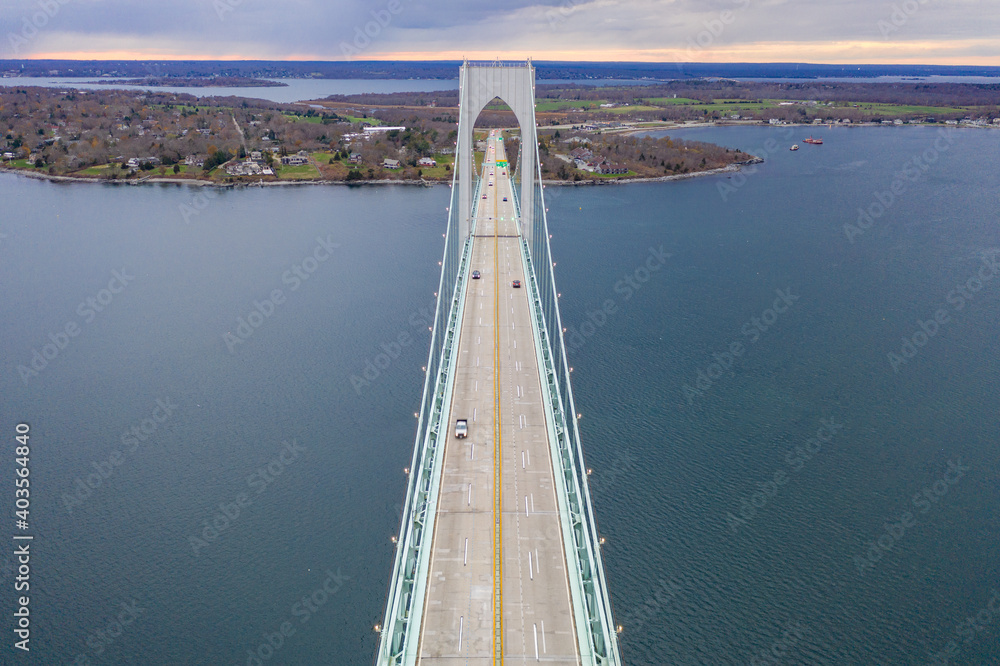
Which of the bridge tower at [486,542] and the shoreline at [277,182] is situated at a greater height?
the shoreline at [277,182]

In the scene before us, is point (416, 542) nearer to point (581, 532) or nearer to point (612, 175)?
point (581, 532)

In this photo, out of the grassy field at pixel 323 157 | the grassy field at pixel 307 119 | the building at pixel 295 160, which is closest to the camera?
the building at pixel 295 160

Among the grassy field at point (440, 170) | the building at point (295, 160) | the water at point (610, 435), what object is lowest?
the water at point (610, 435)

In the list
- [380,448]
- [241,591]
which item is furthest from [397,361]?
[241,591]

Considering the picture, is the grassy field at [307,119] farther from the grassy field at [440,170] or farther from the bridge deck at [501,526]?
the bridge deck at [501,526]

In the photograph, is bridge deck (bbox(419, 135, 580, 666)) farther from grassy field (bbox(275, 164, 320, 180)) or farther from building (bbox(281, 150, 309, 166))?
building (bbox(281, 150, 309, 166))

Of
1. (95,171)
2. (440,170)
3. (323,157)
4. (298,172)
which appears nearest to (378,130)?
(323,157)

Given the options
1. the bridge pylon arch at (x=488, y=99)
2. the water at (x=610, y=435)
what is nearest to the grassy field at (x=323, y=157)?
the water at (x=610, y=435)

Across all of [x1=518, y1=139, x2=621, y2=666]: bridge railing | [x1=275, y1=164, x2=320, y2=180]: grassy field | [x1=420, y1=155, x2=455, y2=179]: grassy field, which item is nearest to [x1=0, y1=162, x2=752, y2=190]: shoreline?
[x1=275, y1=164, x2=320, y2=180]: grassy field
